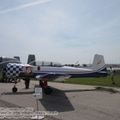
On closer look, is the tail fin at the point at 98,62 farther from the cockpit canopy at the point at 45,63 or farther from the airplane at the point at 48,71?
the cockpit canopy at the point at 45,63

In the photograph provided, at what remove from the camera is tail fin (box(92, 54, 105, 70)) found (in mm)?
20359

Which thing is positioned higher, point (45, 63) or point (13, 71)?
point (45, 63)

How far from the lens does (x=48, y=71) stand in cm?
1830

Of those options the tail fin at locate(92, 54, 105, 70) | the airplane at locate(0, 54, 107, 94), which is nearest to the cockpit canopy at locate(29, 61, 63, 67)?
the airplane at locate(0, 54, 107, 94)

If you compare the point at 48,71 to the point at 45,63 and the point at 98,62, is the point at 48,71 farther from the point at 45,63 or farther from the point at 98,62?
the point at 98,62

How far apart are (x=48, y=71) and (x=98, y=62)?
4.54m

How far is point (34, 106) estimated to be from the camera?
11211 mm

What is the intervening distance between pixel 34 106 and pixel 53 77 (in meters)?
4.99

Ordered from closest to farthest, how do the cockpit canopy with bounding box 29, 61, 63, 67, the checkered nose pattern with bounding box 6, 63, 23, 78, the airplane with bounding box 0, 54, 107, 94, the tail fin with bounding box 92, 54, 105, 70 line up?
the airplane with bounding box 0, 54, 107, 94, the checkered nose pattern with bounding box 6, 63, 23, 78, the cockpit canopy with bounding box 29, 61, 63, 67, the tail fin with bounding box 92, 54, 105, 70

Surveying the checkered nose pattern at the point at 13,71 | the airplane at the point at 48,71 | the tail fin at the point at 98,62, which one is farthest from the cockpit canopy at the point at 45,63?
the tail fin at the point at 98,62

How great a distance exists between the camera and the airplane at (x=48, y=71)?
16359mm

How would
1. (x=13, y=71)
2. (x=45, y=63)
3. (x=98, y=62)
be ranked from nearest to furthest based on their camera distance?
1. (x=13, y=71)
2. (x=45, y=63)
3. (x=98, y=62)

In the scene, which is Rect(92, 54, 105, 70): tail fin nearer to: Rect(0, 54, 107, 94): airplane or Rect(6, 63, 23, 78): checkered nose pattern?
Rect(0, 54, 107, 94): airplane

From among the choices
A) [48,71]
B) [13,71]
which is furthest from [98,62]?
[13,71]
